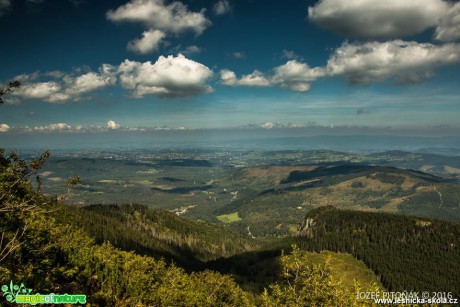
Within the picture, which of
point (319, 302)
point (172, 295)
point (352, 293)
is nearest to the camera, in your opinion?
point (352, 293)

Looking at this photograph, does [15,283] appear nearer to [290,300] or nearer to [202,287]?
[290,300]

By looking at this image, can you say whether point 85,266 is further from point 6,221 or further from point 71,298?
point 71,298

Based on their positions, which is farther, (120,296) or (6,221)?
(120,296)

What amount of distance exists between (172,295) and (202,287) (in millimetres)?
25958

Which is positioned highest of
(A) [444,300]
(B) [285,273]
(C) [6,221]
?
(C) [6,221]

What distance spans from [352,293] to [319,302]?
4.18m

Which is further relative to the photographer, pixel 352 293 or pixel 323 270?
pixel 323 270

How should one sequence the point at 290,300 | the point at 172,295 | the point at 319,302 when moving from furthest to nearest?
the point at 172,295
the point at 290,300
the point at 319,302

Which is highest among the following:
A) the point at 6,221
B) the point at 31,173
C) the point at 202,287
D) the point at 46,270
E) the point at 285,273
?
the point at 31,173

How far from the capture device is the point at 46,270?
1925 inches

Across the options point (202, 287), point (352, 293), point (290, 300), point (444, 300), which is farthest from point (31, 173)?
point (444, 300)

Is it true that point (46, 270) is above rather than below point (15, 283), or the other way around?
below

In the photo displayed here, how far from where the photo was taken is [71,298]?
3516 cm

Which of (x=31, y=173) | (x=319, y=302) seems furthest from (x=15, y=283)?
(x=319, y=302)
